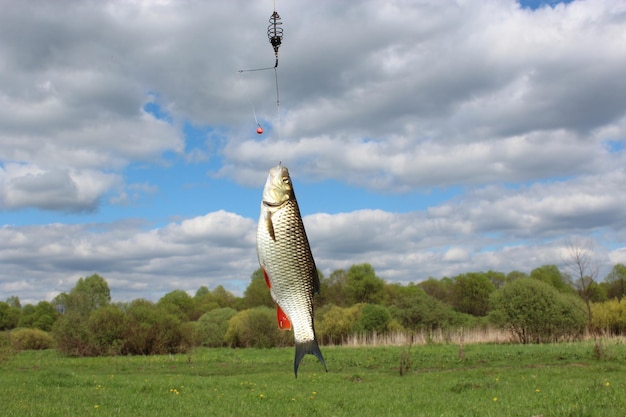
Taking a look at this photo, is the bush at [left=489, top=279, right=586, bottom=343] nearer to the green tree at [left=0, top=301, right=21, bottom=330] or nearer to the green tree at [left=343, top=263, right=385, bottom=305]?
the green tree at [left=343, top=263, right=385, bottom=305]

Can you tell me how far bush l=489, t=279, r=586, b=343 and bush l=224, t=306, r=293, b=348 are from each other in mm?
15639

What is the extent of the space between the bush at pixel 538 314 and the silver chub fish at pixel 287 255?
36.8 metres

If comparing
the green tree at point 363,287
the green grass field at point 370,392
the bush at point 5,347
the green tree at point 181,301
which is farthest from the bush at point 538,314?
the green tree at point 181,301

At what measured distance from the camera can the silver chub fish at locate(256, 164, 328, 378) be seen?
12.2 ft

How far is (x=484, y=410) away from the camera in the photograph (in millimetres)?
11336

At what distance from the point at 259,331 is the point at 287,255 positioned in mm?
41452

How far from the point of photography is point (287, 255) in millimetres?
3719

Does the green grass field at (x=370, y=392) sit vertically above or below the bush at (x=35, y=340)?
below

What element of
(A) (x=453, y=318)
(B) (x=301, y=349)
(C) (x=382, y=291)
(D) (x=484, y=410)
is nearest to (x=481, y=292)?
(C) (x=382, y=291)

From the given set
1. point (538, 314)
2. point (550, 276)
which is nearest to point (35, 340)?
point (538, 314)

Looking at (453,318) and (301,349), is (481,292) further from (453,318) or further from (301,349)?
(301,349)

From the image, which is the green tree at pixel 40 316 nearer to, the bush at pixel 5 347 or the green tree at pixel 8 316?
the green tree at pixel 8 316

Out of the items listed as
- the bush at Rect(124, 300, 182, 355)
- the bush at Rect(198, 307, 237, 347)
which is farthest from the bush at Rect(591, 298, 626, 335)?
the bush at Rect(198, 307, 237, 347)

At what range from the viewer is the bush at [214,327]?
50.4 metres
